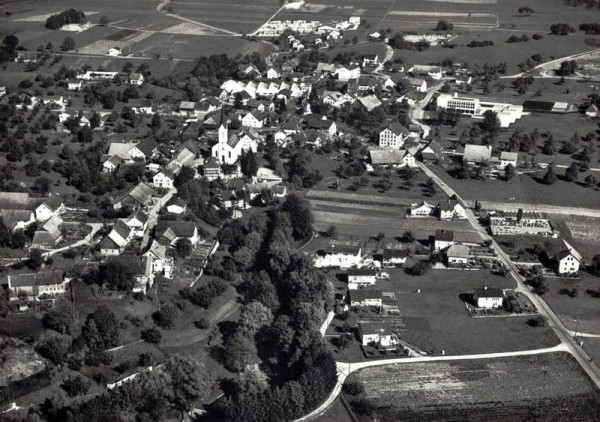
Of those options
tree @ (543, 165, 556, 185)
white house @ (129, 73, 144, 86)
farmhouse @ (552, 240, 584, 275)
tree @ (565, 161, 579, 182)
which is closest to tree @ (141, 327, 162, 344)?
farmhouse @ (552, 240, 584, 275)

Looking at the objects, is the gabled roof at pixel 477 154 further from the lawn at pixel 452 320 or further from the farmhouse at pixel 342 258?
the farmhouse at pixel 342 258

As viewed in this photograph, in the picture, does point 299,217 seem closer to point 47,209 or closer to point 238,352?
point 238,352

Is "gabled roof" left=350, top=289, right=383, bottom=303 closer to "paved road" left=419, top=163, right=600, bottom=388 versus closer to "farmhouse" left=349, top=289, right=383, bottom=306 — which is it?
"farmhouse" left=349, top=289, right=383, bottom=306

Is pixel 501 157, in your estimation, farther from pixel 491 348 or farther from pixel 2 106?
pixel 2 106

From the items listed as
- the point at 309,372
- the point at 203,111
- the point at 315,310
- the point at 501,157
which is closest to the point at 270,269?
the point at 315,310

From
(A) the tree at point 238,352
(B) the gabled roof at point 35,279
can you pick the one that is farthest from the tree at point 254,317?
(B) the gabled roof at point 35,279

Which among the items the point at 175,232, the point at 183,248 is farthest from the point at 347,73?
the point at 183,248
